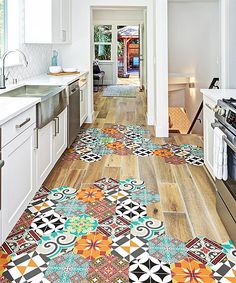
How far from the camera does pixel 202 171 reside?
152 inches

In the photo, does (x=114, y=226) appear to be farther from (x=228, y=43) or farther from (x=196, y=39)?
(x=196, y=39)

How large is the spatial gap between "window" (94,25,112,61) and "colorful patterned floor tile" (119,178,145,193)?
1105 centimetres

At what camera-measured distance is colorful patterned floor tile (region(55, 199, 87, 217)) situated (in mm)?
2855

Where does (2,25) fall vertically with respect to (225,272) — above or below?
above

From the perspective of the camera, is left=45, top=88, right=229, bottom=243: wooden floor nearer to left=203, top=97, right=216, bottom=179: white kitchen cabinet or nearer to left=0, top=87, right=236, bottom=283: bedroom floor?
left=0, top=87, right=236, bottom=283: bedroom floor

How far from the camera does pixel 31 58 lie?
475 centimetres

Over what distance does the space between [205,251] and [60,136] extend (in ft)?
7.37

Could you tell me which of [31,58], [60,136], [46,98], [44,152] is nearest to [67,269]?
[44,152]

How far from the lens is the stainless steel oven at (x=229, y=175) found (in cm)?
231

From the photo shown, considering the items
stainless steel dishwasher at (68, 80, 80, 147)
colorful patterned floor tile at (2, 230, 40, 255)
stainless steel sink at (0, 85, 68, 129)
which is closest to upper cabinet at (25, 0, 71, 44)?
stainless steel dishwasher at (68, 80, 80, 147)

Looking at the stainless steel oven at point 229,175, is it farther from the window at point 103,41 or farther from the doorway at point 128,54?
the doorway at point 128,54

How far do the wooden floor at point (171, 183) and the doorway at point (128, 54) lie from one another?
11791mm

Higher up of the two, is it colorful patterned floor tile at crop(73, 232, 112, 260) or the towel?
the towel

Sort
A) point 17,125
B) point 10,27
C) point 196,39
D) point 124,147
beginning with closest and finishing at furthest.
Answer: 1. point 17,125
2. point 10,27
3. point 124,147
4. point 196,39
